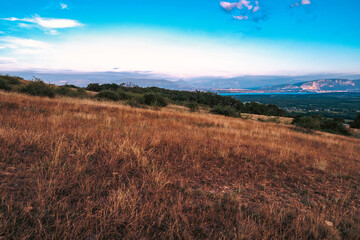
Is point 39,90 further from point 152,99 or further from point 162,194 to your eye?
point 162,194

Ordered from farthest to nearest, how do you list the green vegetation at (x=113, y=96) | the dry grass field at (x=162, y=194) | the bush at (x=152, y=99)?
the green vegetation at (x=113, y=96) → the bush at (x=152, y=99) → the dry grass field at (x=162, y=194)

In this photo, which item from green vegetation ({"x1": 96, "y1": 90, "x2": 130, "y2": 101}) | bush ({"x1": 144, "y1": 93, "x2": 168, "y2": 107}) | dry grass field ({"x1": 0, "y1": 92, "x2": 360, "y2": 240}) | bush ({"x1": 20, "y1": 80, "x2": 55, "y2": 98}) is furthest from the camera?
green vegetation ({"x1": 96, "y1": 90, "x2": 130, "y2": 101})

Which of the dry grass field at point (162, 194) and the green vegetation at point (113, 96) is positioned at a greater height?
the green vegetation at point (113, 96)

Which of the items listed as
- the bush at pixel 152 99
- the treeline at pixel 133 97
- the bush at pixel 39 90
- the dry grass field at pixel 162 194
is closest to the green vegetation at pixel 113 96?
the treeline at pixel 133 97

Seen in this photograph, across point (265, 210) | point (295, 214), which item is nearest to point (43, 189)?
point (265, 210)

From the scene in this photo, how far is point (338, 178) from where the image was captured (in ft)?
14.5

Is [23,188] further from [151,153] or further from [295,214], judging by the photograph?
[295,214]

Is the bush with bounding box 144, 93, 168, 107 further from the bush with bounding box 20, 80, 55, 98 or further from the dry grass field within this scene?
the dry grass field

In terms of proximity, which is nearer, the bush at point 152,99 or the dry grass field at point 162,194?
the dry grass field at point 162,194

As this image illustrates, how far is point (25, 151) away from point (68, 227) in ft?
8.87

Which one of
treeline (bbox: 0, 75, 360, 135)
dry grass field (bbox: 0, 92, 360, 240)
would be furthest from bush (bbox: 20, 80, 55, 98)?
dry grass field (bbox: 0, 92, 360, 240)

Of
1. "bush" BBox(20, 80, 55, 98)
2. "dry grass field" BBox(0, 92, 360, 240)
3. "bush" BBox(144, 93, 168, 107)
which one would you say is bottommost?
"dry grass field" BBox(0, 92, 360, 240)

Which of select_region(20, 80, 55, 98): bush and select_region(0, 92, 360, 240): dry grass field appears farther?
select_region(20, 80, 55, 98): bush

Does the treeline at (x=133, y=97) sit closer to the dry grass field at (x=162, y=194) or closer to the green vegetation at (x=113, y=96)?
the green vegetation at (x=113, y=96)
